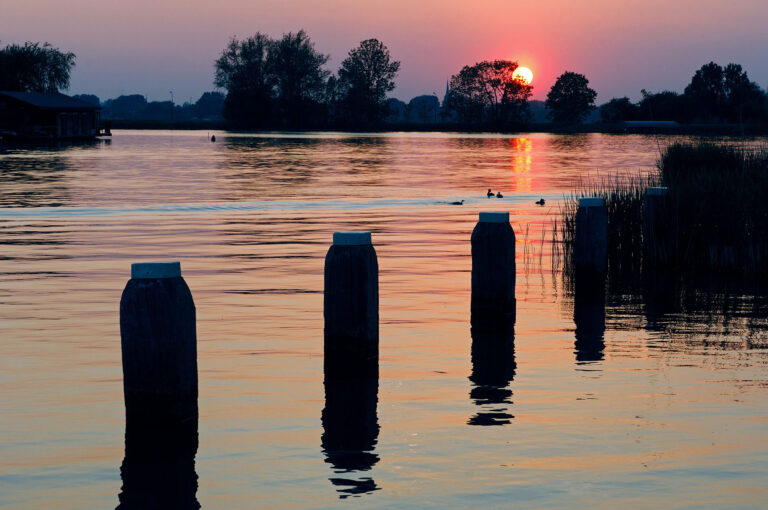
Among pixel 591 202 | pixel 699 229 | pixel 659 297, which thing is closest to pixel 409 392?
pixel 591 202

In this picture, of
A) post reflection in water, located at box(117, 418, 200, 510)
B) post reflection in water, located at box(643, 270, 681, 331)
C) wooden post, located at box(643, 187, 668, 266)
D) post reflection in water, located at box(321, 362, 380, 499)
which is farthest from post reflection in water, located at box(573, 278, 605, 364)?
post reflection in water, located at box(117, 418, 200, 510)

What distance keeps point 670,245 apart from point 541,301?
356 cm

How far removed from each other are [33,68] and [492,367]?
5284 inches

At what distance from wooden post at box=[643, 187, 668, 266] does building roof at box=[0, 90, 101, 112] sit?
101 metres

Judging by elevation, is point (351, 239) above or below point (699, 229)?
above

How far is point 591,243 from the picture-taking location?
17266 millimetres

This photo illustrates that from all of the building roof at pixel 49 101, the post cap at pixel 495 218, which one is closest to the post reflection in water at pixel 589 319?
Result: the post cap at pixel 495 218

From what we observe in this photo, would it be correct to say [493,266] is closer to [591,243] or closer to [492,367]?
[492,367]

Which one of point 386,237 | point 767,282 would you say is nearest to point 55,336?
point 767,282

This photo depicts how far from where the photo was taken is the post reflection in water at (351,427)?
8305 millimetres

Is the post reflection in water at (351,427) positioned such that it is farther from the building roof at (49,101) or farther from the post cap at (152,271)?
the building roof at (49,101)

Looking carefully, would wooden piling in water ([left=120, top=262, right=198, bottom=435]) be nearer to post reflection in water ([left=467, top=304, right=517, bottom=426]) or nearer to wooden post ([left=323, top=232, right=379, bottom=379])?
wooden post ([left=323, top=232, right=379, bottom=379])

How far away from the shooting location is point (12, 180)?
5416 centimetres

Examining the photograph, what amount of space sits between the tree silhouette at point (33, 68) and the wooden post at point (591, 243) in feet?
411
